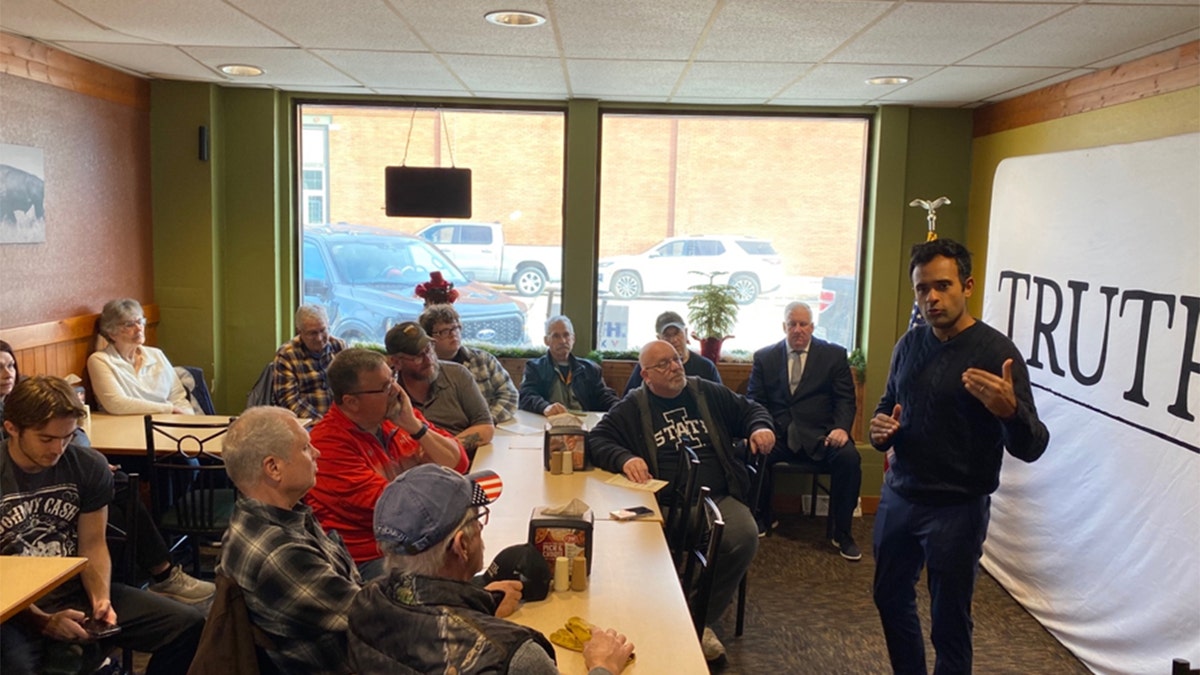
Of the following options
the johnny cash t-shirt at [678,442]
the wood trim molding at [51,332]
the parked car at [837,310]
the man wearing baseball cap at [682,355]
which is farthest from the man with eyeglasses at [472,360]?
the parked car at [837,310]

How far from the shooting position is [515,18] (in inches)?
138

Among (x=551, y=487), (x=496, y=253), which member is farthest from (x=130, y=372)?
(x=551, y=487)

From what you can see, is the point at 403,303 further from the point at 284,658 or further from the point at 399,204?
the point at 284,658

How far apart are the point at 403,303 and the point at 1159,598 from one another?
4.78 meters

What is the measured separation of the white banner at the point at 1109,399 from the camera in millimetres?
3191

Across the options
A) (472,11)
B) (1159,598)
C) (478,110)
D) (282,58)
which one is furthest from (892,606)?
(478,110)

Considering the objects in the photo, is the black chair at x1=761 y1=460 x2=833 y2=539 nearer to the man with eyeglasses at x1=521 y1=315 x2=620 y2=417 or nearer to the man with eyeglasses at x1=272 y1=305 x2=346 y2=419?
the man with eyeglasses at x1=521 y1=315 x2=620 y2=417

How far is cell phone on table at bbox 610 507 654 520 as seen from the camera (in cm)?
306

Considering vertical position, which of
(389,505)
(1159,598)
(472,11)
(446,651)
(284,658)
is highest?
(472,11)

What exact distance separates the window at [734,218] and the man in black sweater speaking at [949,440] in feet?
10.3

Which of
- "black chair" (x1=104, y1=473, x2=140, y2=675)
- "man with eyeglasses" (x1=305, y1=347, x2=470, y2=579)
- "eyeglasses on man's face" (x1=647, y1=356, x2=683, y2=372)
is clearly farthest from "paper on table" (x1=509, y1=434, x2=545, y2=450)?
"black chair" (x1=104, y1=473, x2=140, y2=675)

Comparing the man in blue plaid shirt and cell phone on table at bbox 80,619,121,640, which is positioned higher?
the man in blue plaid shirt

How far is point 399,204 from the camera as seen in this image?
5.89 meters

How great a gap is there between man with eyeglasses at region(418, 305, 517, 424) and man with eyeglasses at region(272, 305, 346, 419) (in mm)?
628
